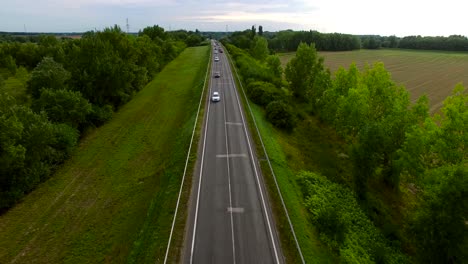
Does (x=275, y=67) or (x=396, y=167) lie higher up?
(x=275, y=67)

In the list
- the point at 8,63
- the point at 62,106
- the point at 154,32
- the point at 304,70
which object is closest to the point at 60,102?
the point at 62,106

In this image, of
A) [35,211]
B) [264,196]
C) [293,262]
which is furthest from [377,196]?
[35,211]

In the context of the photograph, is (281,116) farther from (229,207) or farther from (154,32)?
(154,32)

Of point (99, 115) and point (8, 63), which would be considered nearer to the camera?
point (99, 115)

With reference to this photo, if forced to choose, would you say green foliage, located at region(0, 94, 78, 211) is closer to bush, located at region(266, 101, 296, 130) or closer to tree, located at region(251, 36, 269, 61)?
bush, located at region(266, 101, 296, 130)

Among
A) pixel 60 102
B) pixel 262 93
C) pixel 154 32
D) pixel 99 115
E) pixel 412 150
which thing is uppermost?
pixel 154 32

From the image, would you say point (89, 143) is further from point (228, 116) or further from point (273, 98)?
point (273, 98)

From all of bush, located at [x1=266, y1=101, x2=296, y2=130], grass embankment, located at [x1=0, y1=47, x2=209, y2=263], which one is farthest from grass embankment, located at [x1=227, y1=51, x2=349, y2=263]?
grass embankment, located at [x1=0, y1=47, x2=209, y2=263]
